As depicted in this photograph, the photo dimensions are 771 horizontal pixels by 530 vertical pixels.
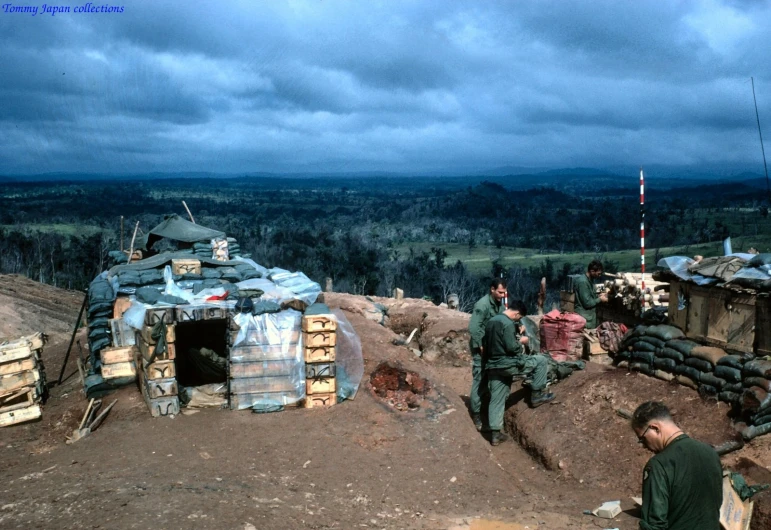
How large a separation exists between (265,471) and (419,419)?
2387 millimetres

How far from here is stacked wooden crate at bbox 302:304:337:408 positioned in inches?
341

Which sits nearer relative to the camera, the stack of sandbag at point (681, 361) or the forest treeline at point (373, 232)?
the stack of sandbag at point (681, 361)

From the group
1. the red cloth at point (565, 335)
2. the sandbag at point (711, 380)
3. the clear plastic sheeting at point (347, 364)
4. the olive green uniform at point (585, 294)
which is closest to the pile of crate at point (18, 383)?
the clear plastic sheeting at point (347, 364)

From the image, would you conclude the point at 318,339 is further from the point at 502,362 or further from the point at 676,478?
the point at 676,478

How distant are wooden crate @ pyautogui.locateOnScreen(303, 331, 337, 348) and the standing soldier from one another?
1.86 meters

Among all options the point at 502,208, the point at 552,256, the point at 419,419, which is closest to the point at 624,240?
the point at 552,256

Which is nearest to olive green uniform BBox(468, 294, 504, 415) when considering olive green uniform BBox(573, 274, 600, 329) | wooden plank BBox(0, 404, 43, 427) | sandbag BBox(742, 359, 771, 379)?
olive green uniform BBox(573, 274, 600, 329)

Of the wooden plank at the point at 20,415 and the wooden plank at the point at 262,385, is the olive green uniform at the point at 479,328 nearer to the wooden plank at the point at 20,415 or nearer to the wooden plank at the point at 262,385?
the wooden plank at the point at 262,385

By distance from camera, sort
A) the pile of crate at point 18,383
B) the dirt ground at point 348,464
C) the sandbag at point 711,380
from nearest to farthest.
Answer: the dirt ground at point 348,464 < the sandbag at point 711,380 < the pile of crate at point 18,383

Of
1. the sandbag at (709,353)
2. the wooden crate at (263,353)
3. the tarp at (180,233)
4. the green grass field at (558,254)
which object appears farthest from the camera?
the green grass field at (558,254)

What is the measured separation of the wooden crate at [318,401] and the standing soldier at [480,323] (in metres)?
1.92

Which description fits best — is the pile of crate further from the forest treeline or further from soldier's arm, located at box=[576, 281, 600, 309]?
the forest treeline

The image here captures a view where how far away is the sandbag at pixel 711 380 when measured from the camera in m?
7.33

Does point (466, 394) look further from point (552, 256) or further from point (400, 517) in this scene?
point (552, 256)
